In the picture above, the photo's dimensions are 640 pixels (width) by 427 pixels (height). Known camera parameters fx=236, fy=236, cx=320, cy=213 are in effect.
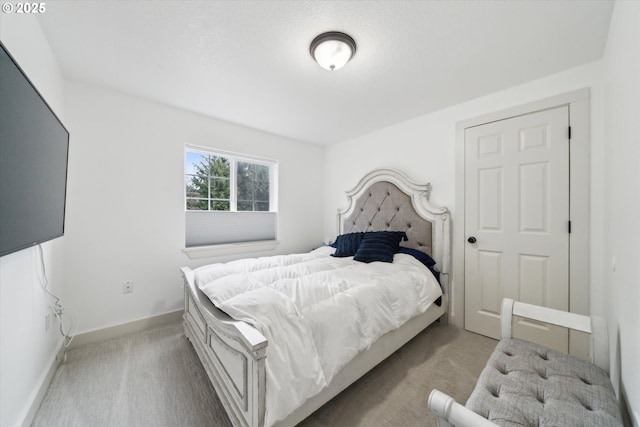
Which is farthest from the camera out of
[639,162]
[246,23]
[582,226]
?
[582,226]

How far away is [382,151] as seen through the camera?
315 cm

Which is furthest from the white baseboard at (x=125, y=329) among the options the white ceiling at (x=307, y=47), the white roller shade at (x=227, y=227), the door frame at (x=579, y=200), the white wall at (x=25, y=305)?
the door frame at (x=579, y=200)

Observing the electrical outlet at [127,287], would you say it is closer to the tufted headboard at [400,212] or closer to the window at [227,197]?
the window at [227,197]

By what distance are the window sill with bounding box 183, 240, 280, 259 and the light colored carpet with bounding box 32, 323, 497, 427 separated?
0.86 metres

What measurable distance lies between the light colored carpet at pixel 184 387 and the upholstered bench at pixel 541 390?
0.54m

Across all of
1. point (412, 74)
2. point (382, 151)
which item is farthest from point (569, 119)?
point (382, 151)

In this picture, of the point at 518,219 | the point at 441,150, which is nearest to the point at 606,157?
the point at 518,219

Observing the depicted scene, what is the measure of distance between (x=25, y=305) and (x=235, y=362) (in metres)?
1.27

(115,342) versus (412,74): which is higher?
(412,74)

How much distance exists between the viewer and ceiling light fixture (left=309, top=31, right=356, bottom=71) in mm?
1517

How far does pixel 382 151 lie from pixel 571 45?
1806mm

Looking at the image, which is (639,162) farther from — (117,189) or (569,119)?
(117,189)

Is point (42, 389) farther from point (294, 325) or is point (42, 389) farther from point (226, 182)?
point (226, 182)

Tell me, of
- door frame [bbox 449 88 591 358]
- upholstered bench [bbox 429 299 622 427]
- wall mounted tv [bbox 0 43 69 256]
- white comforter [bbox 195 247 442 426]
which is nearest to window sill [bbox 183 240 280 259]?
white comforter [bbox 195 247 442 426]
